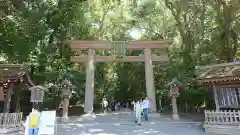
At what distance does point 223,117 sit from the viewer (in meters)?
10.3

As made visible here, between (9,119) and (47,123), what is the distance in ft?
8.71

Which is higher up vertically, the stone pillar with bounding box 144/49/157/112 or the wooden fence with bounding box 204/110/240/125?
the stone pillar with bounding box 144/49/157/112

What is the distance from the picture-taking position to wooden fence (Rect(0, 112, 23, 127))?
9734 mm

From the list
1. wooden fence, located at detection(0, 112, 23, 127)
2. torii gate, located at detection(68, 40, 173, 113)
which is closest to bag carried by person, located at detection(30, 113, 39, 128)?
wooden fence, located at detection(0, 112, 23, 127)

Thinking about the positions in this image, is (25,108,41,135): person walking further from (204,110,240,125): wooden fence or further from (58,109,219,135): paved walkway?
(204,110,240,125): wooden fence

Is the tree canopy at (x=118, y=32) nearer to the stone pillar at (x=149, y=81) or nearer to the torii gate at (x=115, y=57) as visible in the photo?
the stone pillar at (x=149, y=81)

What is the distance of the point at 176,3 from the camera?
17.2 metres

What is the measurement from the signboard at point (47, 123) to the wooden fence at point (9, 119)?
8.07 feet

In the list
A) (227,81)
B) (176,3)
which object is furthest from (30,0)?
(227,81)

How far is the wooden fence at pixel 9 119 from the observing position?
9.73 metres

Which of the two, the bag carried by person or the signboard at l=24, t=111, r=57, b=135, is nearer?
the bag carried by person

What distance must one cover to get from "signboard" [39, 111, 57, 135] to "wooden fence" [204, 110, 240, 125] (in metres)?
7.12

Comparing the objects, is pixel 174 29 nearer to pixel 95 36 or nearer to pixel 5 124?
pixel 95 36

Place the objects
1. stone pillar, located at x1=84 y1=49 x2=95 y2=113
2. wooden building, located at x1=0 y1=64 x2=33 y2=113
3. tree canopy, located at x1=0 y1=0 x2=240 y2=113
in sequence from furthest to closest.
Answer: stone pillar, located at x1=84 y1=49 x2=95 y2=113, tree canopy, located at x1=0 y1=0 x2=240 y2=113, wooden building, located at x1=0 y1=64 x2=33 y2=113
